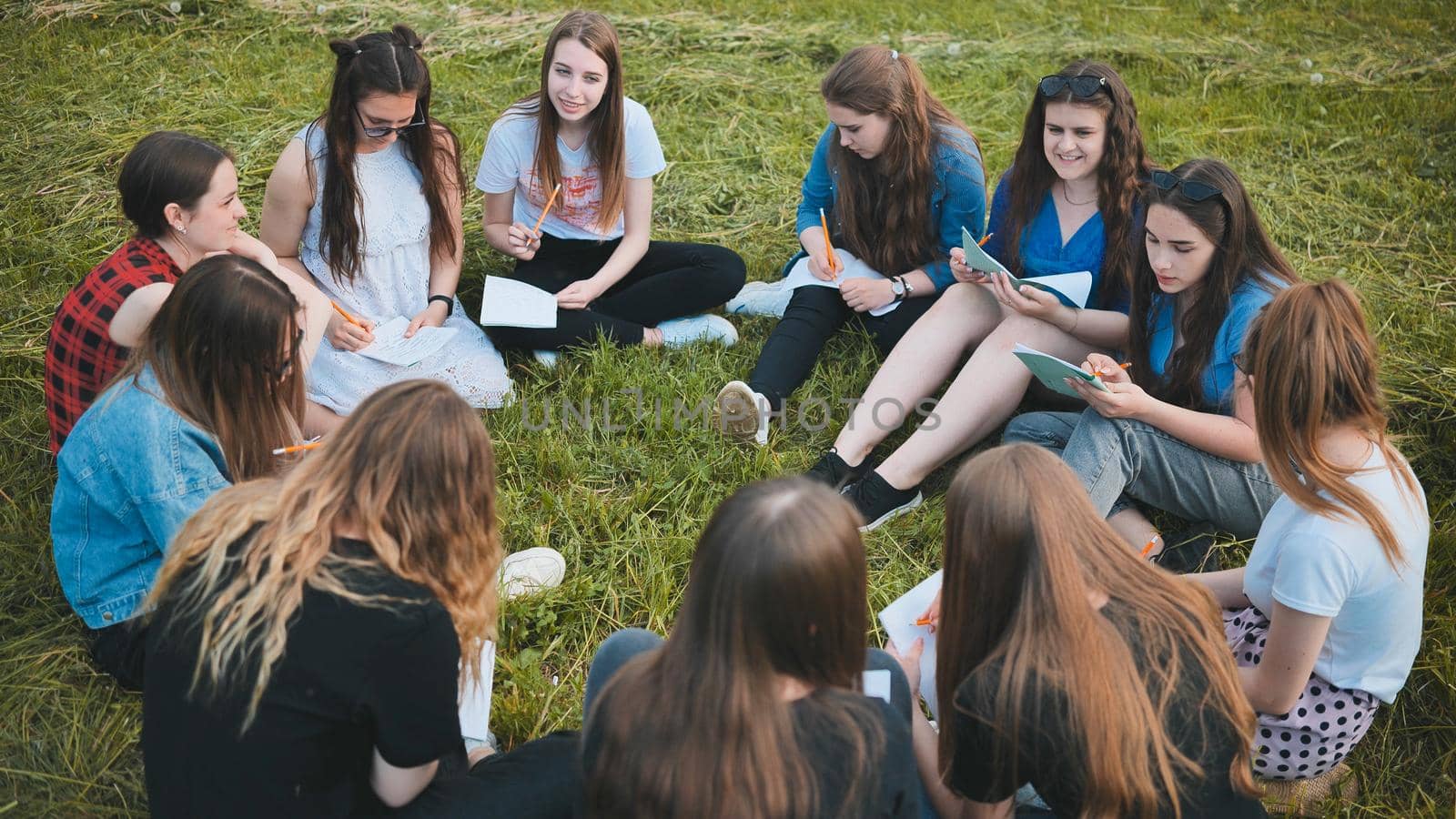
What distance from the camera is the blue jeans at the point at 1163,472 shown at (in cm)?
319

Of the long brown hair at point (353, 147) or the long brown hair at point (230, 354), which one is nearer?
the long brown hair at point (230, 354)

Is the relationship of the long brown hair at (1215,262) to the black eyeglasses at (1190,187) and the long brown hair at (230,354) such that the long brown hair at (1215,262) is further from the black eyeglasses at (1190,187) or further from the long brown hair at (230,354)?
the long brown hair at (230,354)

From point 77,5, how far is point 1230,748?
693 cm

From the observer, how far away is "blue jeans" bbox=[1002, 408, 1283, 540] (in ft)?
10.5

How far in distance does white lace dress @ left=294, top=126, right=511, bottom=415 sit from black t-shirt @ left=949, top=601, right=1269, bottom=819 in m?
2.37

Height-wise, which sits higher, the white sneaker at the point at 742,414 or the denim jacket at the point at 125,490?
the denim jacket at the point at 125,490

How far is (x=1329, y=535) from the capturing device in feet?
7.61

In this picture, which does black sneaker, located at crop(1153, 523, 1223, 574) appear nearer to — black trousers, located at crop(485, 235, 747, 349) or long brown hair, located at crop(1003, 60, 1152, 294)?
long brown hair, located at crop(1003, 60, 1152, 294)

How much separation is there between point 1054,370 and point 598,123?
1948mm

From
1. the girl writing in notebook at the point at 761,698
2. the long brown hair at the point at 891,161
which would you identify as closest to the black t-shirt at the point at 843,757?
the girl writing in notebook at the point at 761,698

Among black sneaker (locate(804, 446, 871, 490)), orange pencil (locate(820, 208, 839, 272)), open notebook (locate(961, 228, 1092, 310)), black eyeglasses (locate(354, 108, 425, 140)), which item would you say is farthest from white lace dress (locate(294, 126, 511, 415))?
open notebook (locate(961, 228, 1092, 310))

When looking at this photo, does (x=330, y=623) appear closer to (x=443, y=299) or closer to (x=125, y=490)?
(x=125, y=490)

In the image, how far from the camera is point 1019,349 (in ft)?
10.7

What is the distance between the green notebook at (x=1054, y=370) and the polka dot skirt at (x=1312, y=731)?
2.71ft
